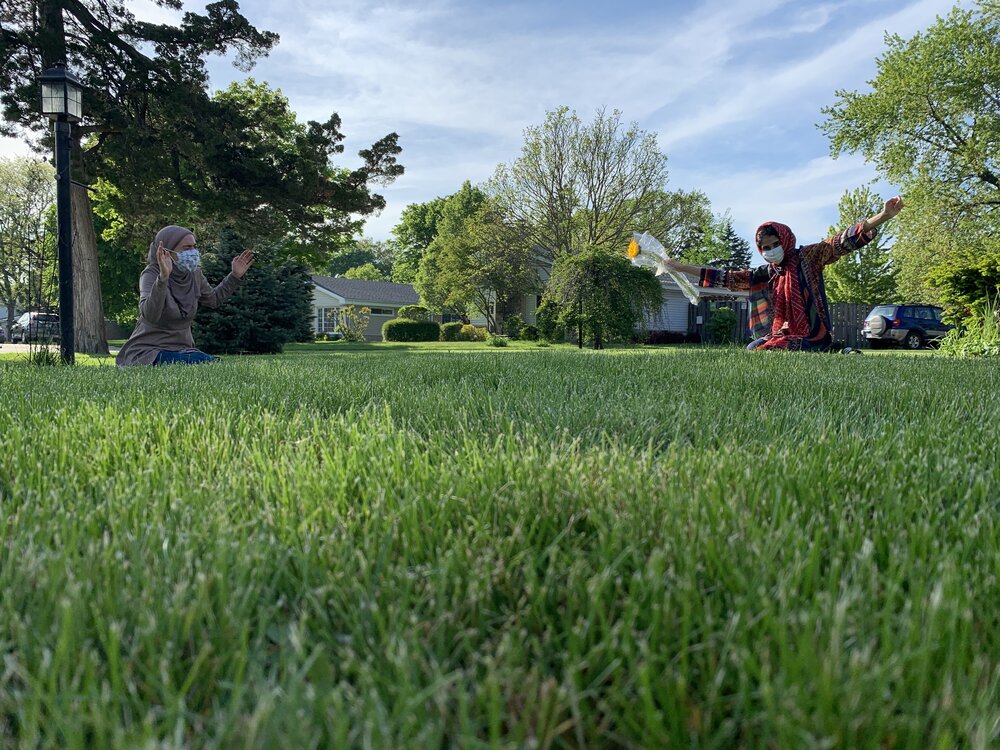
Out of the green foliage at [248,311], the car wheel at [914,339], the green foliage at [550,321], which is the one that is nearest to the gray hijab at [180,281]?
the green foliage at [248,311]

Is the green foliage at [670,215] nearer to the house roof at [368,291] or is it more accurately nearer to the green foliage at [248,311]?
the green foliage at [248,311]

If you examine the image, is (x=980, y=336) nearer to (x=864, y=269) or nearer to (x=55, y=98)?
(x=55, y=98)

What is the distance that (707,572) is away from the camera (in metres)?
1.02

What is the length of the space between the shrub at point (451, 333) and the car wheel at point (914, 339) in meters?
20.8

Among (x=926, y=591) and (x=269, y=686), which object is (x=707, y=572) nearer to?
(x=926, y=591)

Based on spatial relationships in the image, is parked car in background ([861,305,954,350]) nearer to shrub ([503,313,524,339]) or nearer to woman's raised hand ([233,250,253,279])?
shrub ([503,313,524,339])

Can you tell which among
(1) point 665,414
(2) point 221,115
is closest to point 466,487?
(1) point 665,414

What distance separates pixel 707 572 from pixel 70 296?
9.32m

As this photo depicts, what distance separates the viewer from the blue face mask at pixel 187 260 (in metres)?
7.30

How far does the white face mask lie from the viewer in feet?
27.9

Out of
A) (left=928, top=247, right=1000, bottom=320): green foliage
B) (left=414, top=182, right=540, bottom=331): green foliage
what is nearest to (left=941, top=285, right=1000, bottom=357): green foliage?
(left=928, top=247, right=1000, bottom=320): green foliage

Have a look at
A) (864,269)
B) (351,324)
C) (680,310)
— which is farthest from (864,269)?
(351,324)

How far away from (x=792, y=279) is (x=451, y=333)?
27.2 metres

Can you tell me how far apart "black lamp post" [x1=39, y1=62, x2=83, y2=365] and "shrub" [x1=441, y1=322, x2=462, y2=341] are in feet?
85.3
